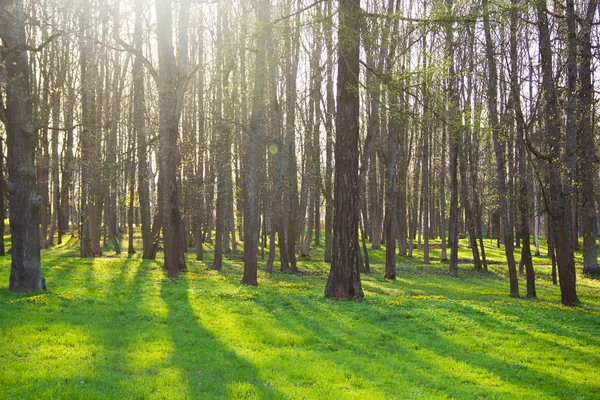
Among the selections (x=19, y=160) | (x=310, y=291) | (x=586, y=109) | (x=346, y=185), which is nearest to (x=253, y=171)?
(x=310, y=291)

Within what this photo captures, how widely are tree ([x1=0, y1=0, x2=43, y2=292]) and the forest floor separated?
0.71 m

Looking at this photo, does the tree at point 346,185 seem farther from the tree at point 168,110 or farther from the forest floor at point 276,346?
the tree at point 168,110

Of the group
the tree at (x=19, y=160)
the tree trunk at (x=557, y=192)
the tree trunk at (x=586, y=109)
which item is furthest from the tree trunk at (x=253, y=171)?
the tree trunk at (x=586, y=109)

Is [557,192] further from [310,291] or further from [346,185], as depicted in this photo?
[310,291]

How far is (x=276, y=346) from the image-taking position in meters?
9.12

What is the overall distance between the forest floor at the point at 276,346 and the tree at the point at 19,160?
0.71 meters

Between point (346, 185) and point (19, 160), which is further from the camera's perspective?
point (346, 185)

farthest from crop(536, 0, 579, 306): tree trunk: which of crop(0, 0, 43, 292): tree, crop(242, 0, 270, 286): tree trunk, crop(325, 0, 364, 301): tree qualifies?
crop(0, 0, 43, 292): tree

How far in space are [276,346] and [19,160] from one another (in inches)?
319

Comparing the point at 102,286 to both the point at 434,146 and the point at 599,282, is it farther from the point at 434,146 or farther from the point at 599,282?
the point at 434,146

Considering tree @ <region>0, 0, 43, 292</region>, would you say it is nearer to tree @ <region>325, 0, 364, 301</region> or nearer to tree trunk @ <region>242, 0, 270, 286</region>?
tree trunk @ <region>242, 0, 270, 286</region>

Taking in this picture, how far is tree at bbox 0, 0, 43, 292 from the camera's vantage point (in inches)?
490

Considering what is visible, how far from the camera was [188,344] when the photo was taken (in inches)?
348

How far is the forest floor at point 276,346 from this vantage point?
266 inches
